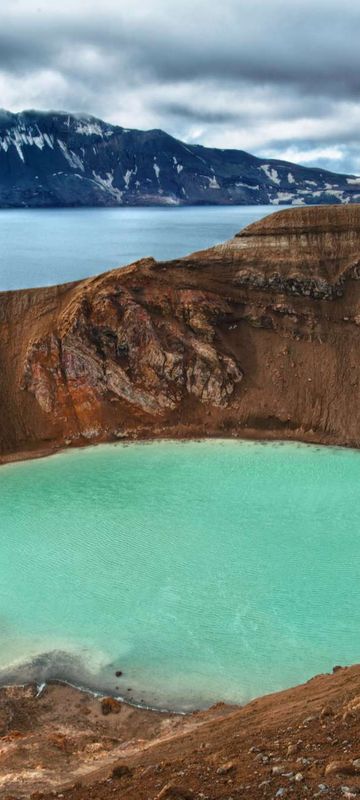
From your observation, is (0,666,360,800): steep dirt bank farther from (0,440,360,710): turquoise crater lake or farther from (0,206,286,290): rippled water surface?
(0,206,286,290): rippled water surface

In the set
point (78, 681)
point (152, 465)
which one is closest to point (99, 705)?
point (78, 681)

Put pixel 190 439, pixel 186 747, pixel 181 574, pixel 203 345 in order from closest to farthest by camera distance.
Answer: pixel 186 747
pixel 181 574
pixel 190 439
pixel 203 345

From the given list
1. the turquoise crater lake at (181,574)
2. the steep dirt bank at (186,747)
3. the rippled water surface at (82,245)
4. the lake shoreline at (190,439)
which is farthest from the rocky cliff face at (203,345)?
the rippled water surface at (82,245)

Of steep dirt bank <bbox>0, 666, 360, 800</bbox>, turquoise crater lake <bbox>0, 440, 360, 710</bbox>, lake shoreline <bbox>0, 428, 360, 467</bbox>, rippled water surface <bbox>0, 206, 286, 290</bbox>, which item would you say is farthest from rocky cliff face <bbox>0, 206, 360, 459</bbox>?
rippled water surface <bbox>0, 206, 286, 290</bbox>

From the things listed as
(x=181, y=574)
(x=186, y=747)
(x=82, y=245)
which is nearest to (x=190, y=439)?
(x=181, y=574)

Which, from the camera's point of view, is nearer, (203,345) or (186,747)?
(186,747)

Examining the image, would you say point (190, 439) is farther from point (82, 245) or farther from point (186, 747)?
point (82, 245)

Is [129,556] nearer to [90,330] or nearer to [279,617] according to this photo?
[279,617]
